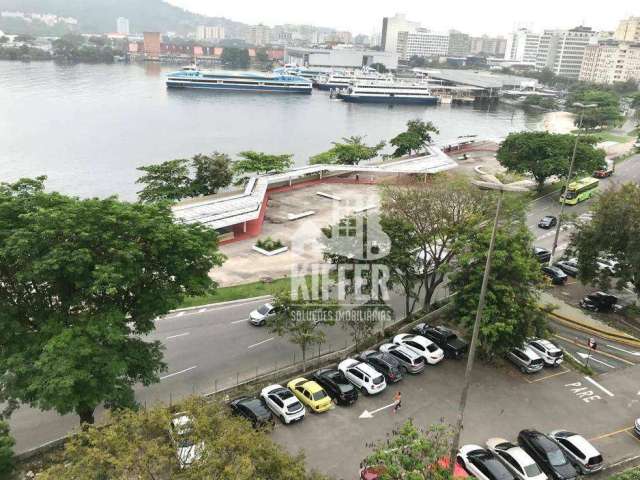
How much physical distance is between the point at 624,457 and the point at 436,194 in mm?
12456

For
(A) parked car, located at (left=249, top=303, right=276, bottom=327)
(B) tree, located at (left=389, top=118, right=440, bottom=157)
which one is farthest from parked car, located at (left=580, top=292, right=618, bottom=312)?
(B) tree, located at (left=389, top=118, right=440, bottom=157)

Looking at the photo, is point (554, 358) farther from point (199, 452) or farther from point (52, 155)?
point (52, 155)

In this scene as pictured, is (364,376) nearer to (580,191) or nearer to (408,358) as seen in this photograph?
(408,358)

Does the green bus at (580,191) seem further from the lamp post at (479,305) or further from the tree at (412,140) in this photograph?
the lamp post at (479,305)

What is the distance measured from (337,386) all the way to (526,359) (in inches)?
316

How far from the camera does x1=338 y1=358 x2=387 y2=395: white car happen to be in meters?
19.6

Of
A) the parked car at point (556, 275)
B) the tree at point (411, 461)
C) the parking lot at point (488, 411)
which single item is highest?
the tree at point (411, 461)

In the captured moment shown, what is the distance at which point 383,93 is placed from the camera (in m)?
127

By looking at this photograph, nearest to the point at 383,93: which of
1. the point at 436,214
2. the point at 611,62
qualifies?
the point at 611,62

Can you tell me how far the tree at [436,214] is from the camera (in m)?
23.7

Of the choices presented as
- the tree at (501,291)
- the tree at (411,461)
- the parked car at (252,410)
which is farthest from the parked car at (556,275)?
the tree at (411,461)

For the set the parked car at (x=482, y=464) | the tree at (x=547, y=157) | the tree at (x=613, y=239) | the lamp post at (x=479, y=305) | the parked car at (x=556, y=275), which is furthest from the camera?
the tree at (x=547, y=157)

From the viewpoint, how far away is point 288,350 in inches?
887

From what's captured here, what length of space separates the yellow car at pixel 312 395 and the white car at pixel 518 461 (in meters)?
5.60
